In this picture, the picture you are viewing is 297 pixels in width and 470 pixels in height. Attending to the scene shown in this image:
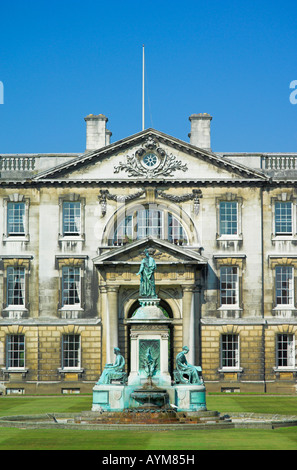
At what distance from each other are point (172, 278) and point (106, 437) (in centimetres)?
2732

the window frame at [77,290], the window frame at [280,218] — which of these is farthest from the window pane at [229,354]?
the window frame at [77,290]

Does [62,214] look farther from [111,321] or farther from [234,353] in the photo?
[234,353]

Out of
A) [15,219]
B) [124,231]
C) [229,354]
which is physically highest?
[15,219]

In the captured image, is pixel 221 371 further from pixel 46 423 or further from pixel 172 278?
pixel 46 423

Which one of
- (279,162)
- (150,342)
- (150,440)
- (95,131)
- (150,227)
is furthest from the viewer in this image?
(95,131)

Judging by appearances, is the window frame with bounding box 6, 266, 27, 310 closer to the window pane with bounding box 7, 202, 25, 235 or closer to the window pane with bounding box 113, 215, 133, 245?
the window pane with bounding box 7, 202, 25, 235

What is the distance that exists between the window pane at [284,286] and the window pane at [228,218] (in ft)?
11.1

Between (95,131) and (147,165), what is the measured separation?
3908 millimetres

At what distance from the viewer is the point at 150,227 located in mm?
58344

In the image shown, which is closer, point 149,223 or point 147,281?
point 147,281

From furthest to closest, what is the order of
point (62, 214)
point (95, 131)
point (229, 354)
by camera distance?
point (95, 131) → point (62, 214) → point (229, 354)

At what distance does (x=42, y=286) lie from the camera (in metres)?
57.9

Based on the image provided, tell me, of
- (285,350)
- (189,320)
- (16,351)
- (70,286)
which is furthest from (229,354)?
(16,351)
